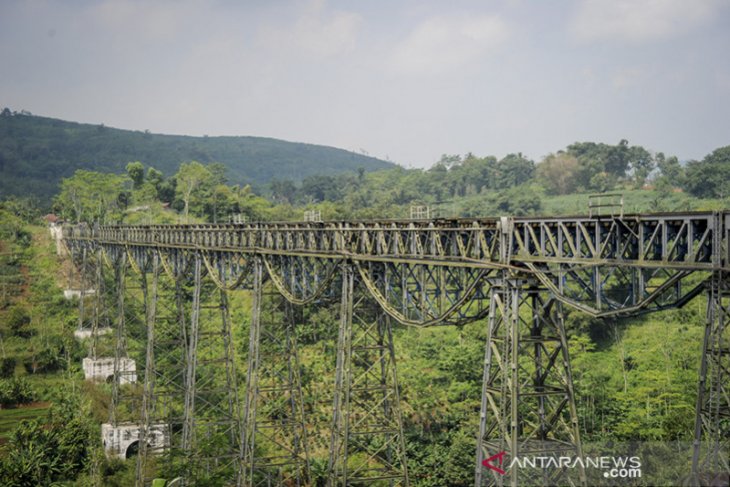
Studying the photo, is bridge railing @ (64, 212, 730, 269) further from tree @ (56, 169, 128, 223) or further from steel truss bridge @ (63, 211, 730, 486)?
tree @ (56, 169, 128, 223)

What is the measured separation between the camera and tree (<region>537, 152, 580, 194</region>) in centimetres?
10388

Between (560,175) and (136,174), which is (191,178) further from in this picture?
(560,175)

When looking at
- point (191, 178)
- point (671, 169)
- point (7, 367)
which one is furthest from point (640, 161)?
point (7, 367)

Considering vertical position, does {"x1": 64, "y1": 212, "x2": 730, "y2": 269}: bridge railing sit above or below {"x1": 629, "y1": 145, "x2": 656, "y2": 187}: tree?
below

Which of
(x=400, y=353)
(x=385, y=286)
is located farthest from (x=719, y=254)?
(x=400, y=353)

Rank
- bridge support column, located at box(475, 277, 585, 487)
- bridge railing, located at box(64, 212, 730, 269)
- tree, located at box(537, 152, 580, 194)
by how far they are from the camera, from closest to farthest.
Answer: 1. bridge railing, located at box(64, 212, 730, 269)
2. bridge support column, located at box(475, 277, 585, 487)
3. tree, located at box(537, 152, 580, 194)

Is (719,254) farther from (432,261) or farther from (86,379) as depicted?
(86,379)

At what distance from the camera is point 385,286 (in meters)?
19.9

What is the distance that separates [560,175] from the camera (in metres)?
106

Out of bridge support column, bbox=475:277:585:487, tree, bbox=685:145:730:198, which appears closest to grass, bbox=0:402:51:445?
bridge support column, bbox=475:277:585:487

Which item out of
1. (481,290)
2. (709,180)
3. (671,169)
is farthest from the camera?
(671,169)

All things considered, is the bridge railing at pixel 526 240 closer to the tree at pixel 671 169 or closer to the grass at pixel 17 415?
the grass at pixel 17 415

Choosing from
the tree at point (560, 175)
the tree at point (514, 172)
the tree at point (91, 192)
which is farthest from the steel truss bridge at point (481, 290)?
the tree at point (514, 172)

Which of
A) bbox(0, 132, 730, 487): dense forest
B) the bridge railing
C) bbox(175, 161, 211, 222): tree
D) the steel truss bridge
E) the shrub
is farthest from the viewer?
bbox(175, 161, 211, 222): tree
